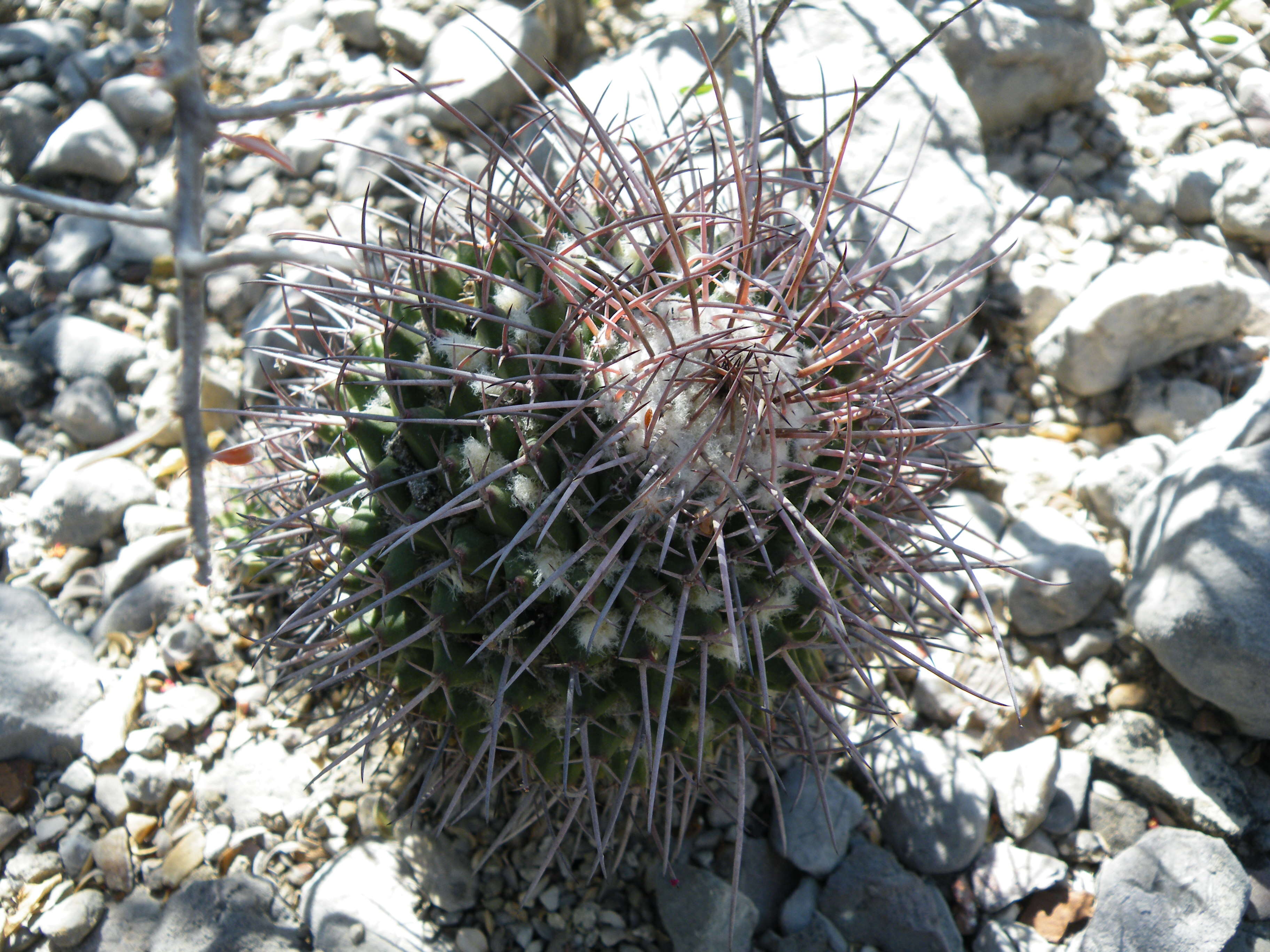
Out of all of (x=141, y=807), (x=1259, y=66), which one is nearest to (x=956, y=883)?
(x=141, y=807)

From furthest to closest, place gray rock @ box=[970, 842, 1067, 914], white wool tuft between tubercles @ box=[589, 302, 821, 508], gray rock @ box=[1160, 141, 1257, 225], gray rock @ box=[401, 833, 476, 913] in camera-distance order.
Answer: gray rock @ box=[1160, 141, 1257, 225] → gray rock @ box=[970, 842, 1067, 914] → gray rock @ box=[401, 833, 476, 913] → white wool tuft between tubercles @ box=[589, 302, 821, 508]

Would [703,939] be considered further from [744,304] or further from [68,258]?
[68,258]

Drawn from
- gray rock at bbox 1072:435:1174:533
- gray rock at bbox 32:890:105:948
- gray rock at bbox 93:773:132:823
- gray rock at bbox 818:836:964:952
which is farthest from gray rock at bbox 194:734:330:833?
gray rock at bbox 1072:435:1174:533

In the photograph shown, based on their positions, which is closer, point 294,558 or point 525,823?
point 294,558

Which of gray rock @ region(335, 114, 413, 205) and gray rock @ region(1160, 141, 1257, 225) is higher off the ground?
gray rock @ region(1160, 141, 1257, 225)

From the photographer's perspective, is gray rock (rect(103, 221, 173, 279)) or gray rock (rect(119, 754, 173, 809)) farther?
gray rock (rect(103, 221, 173, 279))

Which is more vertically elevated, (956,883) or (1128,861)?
(1128,861)

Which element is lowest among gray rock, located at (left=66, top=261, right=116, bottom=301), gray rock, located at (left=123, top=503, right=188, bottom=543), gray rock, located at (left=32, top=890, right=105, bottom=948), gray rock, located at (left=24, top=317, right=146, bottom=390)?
gray rock, located at (left=32, top=890, right=105, bottom=948)

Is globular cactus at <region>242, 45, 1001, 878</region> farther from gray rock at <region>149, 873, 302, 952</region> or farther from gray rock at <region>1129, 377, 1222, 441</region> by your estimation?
gray rock at <region>1129, 377, 1222, 441</region>
